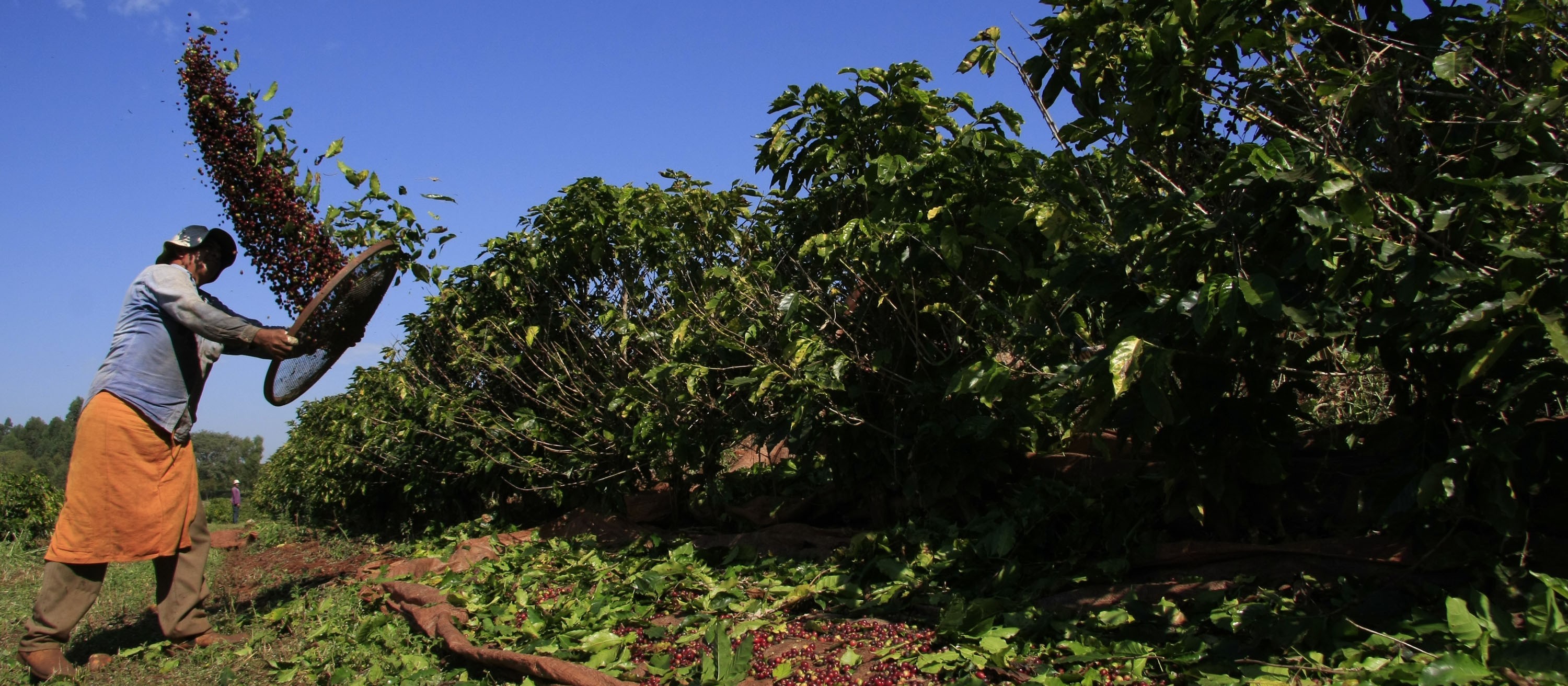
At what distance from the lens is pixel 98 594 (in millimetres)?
3891

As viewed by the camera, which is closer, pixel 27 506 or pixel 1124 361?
pixel 1124 361

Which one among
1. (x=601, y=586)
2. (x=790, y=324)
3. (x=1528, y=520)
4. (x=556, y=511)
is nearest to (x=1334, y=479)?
(x=1528, y=520)

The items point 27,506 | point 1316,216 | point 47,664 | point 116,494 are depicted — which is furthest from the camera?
point 27,506

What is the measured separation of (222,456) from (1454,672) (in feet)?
412

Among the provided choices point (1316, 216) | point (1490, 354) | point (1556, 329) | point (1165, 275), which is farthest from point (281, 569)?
point (1556, 329)

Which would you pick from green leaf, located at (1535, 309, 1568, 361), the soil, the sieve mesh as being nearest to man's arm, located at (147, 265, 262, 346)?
the sieve mesh

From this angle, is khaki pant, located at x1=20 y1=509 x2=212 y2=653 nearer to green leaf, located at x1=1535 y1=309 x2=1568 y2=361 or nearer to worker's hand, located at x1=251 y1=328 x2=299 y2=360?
worker's hand, located at x1=251 y1=328 x2=299 y2=360

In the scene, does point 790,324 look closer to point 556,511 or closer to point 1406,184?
point 1406,184

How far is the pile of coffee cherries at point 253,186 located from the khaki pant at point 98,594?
2.55 meters

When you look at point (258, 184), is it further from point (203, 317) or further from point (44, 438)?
point (44, 438)

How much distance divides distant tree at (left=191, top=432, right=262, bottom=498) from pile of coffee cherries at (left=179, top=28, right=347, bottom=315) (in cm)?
6855

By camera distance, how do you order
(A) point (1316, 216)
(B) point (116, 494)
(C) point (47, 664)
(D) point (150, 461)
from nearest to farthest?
(A) point (1316, 216), (C) point (47, 664), (B) point (116, 494), (D) point (150, 461)

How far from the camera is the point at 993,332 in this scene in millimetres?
3672

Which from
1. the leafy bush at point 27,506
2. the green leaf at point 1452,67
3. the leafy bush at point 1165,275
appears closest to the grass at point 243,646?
the leafy bush at point 1165,275
